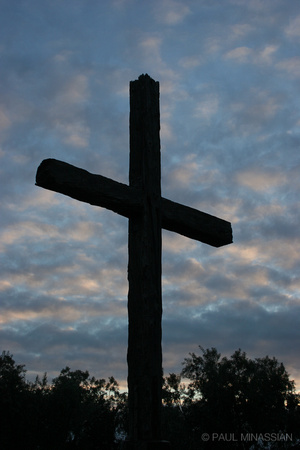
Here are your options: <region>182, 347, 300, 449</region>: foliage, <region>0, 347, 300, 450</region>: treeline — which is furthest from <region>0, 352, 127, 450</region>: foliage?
<region>182, 347, 300, 449</region>: foliage

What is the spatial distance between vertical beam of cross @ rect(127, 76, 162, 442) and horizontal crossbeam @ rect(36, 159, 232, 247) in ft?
0.67

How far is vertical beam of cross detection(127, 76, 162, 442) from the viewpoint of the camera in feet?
16.2

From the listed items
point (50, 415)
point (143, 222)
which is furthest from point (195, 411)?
point (143, 222)

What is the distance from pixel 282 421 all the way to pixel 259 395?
2779mm

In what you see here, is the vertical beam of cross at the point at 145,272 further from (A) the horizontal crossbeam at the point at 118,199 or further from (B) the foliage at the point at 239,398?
(B) the foliage at the point at 239,398

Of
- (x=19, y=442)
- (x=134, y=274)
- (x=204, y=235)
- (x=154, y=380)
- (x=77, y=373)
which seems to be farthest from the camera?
(x=77, y=373)

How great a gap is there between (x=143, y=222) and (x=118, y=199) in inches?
15.1

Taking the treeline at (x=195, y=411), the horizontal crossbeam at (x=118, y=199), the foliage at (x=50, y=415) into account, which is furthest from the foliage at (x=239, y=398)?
the horizontal crossbeam at (x=118, y=199)

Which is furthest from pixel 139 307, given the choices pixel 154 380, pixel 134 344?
pixel 154 380

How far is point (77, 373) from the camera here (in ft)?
174

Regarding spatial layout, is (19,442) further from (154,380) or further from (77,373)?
(154,380)

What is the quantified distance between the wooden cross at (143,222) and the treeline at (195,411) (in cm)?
3486

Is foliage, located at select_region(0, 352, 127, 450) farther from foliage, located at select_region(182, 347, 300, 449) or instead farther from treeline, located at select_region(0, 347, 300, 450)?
foliage, located at select_region(182, 347, 300, 449)

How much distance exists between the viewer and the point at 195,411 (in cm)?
4225
